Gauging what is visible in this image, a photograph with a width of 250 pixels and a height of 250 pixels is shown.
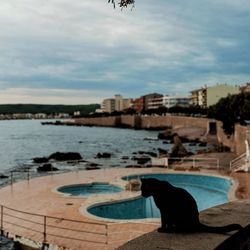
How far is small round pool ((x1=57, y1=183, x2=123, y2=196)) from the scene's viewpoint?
727 inches

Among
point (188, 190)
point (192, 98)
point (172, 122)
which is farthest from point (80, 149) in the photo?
point (192, 98)

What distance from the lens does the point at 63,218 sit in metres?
11.9

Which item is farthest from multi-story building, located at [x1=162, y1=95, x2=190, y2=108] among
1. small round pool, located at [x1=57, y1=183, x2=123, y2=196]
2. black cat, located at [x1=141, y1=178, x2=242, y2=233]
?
black cat, located at [x1=141, y1=178, x2=242, y2=233]

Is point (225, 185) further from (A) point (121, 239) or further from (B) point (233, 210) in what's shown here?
(B) point (233, 210)

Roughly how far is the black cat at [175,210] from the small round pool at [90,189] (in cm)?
1438

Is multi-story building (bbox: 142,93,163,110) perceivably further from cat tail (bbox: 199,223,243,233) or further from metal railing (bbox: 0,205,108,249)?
cat tail (bbox: 199,223,243,233)

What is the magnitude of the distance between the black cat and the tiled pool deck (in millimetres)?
5898

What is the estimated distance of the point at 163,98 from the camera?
593ft

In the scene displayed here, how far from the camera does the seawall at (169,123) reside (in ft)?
151

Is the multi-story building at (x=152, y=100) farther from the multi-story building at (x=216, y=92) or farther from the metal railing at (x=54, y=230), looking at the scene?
the metal railing at (x=54, y=230)

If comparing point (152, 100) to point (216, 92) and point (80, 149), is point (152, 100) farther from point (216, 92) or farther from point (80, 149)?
point (80, 149)

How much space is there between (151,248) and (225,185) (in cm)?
1727

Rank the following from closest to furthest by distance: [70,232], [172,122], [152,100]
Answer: [70,232], [172,122], [152,100]

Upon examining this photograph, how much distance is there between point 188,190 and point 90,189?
14.6ft
